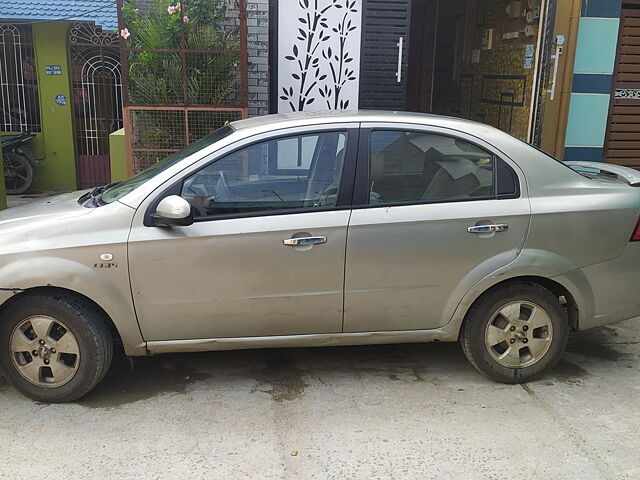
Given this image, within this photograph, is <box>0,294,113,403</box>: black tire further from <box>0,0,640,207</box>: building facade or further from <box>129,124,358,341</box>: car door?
<box>0,0,640,207</box>: building facade

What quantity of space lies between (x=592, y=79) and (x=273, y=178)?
569 centimetres

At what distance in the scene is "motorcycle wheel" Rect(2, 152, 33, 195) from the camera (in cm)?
1025

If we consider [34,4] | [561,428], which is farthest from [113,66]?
[561,428]

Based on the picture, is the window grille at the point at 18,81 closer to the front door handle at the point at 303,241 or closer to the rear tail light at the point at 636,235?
the front door handle at the point at 303,241

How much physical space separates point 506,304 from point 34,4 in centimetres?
843

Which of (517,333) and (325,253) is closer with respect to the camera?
(325,253)

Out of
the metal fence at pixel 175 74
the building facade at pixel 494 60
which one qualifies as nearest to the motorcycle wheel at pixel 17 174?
the building facade at pixel 494 60

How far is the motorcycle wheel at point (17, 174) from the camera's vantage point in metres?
10.2

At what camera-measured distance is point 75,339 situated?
385 cm

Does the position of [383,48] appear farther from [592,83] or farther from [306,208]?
[306,208]

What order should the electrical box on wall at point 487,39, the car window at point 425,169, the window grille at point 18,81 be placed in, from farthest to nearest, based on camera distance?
the window grille at point 18,81 < the electrical box on wall at point 487,39 < the car window at point 425,169

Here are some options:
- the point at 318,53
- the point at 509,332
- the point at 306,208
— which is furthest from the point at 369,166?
the point at 318,53

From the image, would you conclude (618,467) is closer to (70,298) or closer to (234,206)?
(234,206)

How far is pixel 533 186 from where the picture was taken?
410 centimetres
